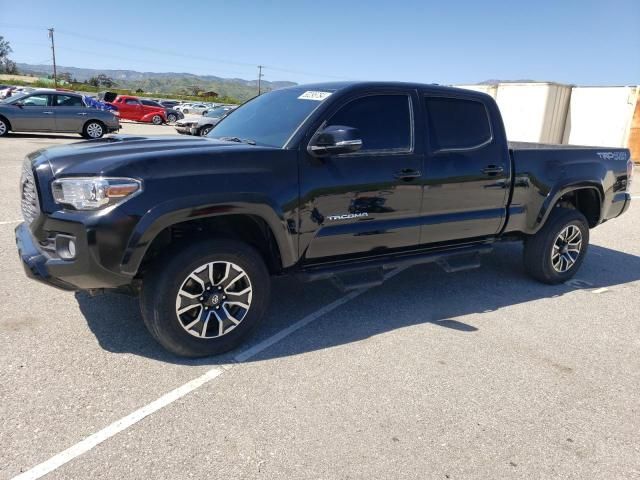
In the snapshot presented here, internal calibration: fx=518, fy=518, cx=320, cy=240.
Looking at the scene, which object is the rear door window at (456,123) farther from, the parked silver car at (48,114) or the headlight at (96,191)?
the parked silver car at (48,114)

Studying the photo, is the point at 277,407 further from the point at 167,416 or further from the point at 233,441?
the point at 167,416

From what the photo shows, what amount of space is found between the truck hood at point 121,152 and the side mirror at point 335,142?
33 cm

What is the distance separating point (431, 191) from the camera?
4.33m

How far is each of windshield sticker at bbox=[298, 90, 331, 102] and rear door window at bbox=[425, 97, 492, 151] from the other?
3.13 feet

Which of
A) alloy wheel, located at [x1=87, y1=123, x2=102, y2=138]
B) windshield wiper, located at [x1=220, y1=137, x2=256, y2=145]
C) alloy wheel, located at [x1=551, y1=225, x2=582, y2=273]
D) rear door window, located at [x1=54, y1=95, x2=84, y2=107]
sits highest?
rear door window, located at [x1=54, y1=95, x2=84, y2=107]

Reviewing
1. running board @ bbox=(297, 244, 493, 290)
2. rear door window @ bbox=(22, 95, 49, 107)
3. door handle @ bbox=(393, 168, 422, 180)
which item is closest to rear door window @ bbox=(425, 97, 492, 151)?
door handle @ bbox=(393, 168, 422, 180)

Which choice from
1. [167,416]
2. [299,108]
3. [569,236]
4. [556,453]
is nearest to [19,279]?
[167,416]

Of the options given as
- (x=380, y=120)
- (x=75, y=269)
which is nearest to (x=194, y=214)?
(x=75, y=269)

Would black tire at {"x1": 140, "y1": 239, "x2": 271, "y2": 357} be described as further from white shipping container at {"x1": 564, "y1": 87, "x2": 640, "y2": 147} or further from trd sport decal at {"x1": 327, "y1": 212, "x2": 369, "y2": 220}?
white shipping container at {"x1": 564, "y1": 87, "x2": 640, "y2": 147}

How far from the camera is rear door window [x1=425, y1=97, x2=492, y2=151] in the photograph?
4430 millimetres

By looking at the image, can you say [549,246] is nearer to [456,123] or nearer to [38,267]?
[456,123]

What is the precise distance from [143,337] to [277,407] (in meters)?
1.29

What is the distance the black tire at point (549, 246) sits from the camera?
526 cm

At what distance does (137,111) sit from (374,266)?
31.9 m
